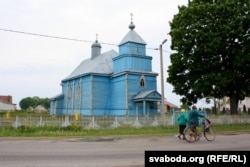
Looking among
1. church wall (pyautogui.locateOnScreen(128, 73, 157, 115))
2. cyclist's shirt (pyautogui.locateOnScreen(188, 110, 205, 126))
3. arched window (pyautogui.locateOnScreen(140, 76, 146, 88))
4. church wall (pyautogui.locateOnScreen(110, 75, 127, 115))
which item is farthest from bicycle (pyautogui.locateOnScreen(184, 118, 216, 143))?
arched window (pyautogui.locateOnScreen(140, 76, 146, 88))

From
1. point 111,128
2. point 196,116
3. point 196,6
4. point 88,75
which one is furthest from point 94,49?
point 196,116

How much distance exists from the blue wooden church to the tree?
8.23 metres

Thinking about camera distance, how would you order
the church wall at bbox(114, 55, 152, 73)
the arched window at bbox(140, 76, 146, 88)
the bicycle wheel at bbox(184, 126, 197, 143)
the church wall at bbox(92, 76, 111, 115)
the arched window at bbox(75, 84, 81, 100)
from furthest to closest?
1. the arched window at bbox(75, 84, 81, 100)
2. the church wall at bbox(92, 76, 111, 115)
3. the arched window at bbox(140, 76, 146, 88)
4. the church wall at bbox(114, 55, 152, 73)
5. the bicycle wheel at bbox(184, 126, 197, 143)

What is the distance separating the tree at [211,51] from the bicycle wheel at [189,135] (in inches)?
567

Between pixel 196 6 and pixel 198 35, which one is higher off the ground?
pixel 196 6

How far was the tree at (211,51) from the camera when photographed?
3044 centimetres

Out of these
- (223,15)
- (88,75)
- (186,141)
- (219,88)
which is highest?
(223,15)

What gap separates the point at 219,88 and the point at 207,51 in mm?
3558

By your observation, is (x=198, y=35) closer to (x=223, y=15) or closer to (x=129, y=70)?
(x=223, y=15)

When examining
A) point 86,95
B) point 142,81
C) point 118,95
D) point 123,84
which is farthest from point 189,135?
point 86,95

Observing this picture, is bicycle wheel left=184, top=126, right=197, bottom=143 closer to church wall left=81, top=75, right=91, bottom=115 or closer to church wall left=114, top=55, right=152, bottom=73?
church wall left=114, top=55, right=152, bottom=73

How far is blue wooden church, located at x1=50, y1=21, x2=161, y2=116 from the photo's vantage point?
4119 cm

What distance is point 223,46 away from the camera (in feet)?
101

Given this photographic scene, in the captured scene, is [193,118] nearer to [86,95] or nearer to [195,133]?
[195,133]
